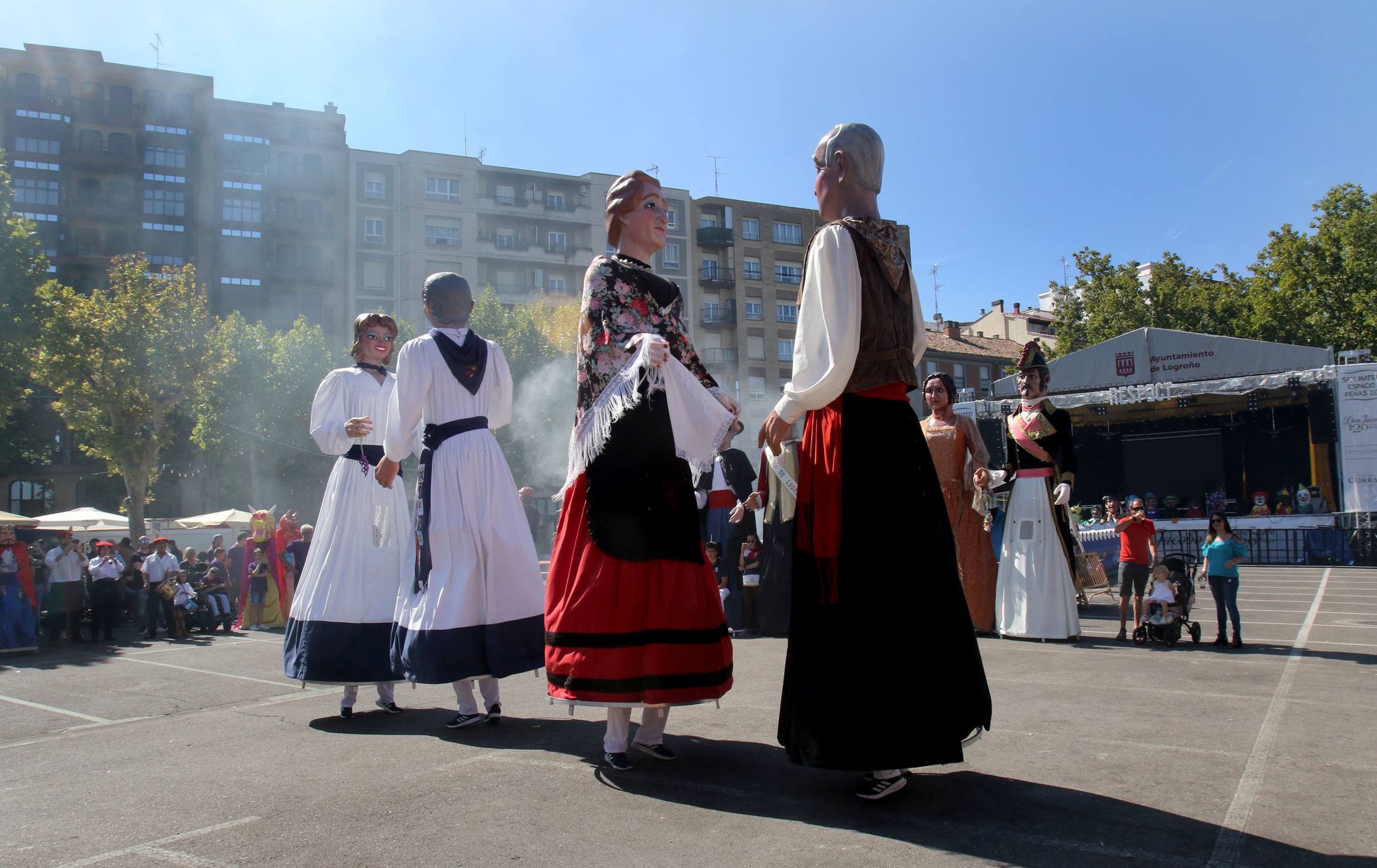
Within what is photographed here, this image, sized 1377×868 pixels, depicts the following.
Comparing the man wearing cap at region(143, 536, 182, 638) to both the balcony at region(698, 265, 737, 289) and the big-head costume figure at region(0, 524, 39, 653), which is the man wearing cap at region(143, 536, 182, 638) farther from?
the balcony at region(698, 265, 737, 289)

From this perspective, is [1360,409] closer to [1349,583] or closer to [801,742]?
[1349,583]

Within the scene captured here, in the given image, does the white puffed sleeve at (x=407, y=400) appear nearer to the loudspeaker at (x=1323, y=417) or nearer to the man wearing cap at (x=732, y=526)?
the man wearing cap at (x=732, y=526)

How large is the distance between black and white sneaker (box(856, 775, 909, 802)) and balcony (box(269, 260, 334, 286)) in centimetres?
5955

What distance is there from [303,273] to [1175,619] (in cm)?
5749

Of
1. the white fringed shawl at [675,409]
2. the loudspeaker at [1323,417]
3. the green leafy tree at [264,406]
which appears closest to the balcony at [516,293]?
the green leafy tree at [264,406]

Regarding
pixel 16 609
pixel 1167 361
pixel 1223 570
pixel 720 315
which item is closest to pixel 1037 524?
pixel 1223 570

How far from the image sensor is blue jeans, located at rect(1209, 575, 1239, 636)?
7.29 metres

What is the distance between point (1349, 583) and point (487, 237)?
54.7m

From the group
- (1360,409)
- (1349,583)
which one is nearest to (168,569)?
(1349,583)

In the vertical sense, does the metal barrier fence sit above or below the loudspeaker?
below

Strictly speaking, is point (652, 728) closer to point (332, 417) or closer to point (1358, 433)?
point (332, 417)

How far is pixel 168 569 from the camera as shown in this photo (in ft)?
50.1

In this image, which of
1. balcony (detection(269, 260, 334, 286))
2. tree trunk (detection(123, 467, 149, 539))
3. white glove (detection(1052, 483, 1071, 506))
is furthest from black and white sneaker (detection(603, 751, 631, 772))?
balcony (detection(269, 260, 334, 286))

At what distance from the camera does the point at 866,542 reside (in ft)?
11.3
